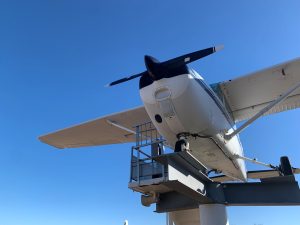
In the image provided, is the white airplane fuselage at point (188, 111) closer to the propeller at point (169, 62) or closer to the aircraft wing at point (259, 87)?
the propeller at point (169, 62)

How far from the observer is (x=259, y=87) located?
32.3 ft

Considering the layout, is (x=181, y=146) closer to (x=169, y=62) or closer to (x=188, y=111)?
(x=188, y=111)

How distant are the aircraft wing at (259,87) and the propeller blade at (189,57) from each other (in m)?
2.48

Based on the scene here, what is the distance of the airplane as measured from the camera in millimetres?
7305

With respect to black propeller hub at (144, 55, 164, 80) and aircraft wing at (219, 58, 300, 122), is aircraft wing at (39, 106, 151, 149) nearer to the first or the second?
aircraft wing at (219, 58, 300, 122)

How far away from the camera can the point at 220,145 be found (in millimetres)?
8750

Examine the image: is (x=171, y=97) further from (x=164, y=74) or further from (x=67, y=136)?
(x=67, y=136)

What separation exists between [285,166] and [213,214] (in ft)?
9.00

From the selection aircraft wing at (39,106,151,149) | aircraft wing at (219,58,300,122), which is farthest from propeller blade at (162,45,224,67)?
aircraft wing at (39,106,151,149)

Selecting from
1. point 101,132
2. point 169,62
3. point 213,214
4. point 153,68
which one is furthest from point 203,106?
point 101,132

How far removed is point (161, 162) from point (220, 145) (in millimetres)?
2992

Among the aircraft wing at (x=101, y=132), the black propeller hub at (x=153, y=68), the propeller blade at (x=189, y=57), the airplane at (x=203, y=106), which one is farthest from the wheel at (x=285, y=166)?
the aircraft wing at (x=101, y=132)

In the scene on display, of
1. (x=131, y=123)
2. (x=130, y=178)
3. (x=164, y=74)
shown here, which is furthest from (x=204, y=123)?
(x=131, y=123)

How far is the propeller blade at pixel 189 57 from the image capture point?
7.36 meters
